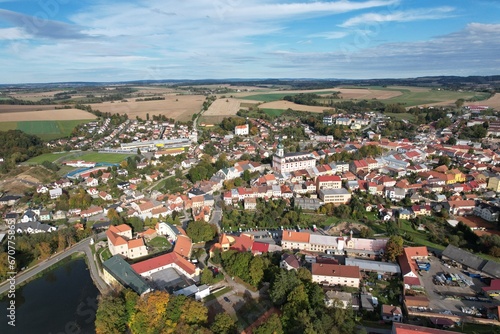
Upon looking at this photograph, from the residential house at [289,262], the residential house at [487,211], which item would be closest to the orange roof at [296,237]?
the residential house at [289,262]

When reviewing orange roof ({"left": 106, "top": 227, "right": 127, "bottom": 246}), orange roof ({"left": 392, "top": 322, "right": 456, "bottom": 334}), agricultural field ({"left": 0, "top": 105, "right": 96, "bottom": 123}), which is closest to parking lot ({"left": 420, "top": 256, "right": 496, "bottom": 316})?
orange roof ({"left": 392, "top": 322, "right": 456, "bottom": 334})

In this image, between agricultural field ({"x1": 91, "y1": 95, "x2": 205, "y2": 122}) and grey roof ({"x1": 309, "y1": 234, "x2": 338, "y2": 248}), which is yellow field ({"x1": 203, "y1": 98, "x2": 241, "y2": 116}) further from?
grey roof ({"x1": 309, "y1": 234, "x2": 338, "y2": 248})

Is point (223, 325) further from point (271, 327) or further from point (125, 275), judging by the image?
point (125, 275)

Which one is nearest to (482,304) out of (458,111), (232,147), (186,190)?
(186,190)

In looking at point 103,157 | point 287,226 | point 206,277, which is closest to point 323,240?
point 287,226

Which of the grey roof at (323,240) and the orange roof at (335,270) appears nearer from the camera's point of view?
the orange roof at (335,270)

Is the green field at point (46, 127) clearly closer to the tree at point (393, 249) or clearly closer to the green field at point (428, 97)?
the tree at point (393, 249)
